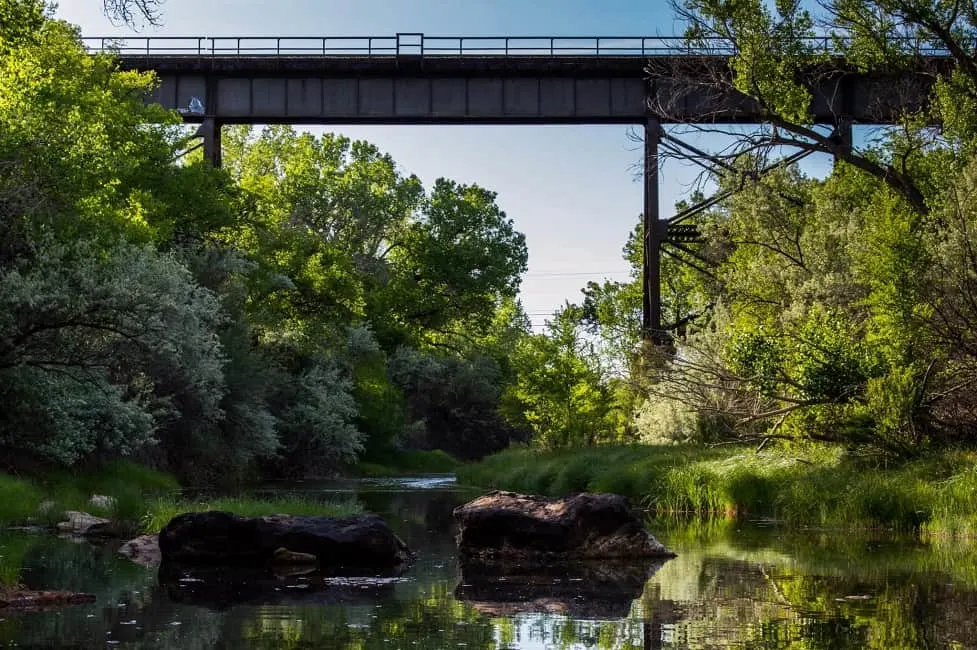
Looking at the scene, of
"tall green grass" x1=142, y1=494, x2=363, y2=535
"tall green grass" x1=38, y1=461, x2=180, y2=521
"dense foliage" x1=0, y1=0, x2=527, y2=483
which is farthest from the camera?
"dense foliage" x1=0, y1=0, x2=527, y2=483

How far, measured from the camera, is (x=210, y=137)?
1703 inches

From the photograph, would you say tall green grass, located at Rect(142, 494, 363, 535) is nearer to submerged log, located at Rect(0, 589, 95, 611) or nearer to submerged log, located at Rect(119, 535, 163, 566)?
submerged log, located at Rect(119, 535, 163, 566)

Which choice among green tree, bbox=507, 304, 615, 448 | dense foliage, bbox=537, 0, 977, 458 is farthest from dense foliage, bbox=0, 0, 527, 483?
dense foliage, bbox=537, 0, 977, 458

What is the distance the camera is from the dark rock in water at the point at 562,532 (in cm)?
1795

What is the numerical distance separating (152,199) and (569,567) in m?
26.0

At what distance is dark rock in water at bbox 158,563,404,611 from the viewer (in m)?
13.1

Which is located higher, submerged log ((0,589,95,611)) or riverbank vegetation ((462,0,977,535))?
riverbank vegetation ((462,0,977,535))

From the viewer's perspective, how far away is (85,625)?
11141mm

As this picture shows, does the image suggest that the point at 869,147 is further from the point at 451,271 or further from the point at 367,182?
the point at 367,182

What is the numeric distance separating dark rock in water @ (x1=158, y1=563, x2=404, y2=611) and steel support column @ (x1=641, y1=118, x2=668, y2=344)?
980 inches

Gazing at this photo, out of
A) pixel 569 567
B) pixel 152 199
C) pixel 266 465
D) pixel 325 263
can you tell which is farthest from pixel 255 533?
pixel 325 263

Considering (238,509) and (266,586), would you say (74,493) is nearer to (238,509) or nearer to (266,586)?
(238,509)

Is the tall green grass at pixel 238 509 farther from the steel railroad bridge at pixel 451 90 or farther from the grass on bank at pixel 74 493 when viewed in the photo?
the steel railroad bridge at pixel 451 90

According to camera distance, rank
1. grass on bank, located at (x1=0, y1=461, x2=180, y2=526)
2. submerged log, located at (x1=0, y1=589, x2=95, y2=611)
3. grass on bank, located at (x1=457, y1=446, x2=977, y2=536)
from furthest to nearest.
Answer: grass on bank, located at (x1=0, y1=461, x2=180, y2=526) → grass on bank, located at (x1=457, y1=446, x2=977, y2=536) → submerged log, located at (x1=0, y1=589, x2=95, y2=611)
